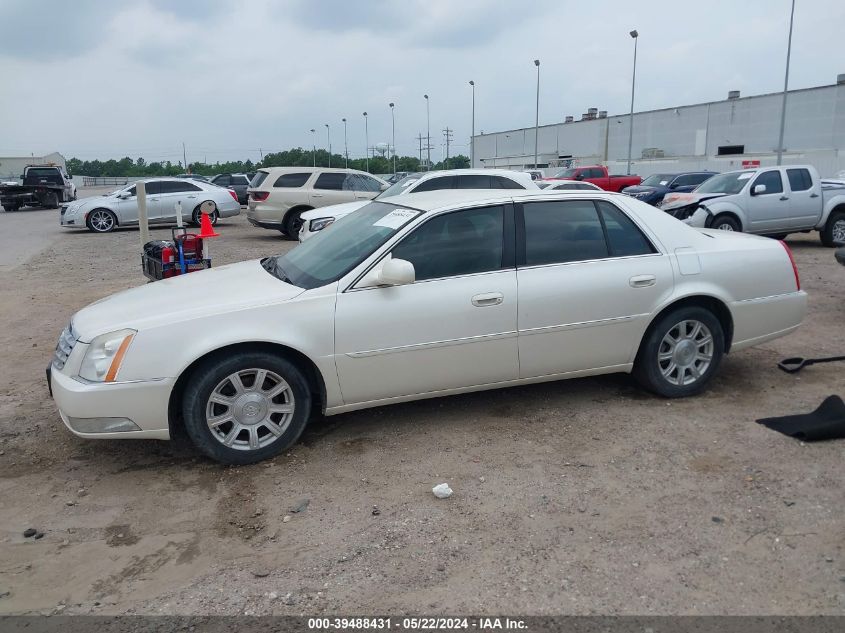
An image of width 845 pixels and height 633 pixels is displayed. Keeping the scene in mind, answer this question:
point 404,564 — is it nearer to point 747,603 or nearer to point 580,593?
point 580,593

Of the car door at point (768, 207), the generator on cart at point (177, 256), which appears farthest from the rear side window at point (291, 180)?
the car door at point (768, 207)

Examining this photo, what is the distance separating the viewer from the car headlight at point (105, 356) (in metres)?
3.93

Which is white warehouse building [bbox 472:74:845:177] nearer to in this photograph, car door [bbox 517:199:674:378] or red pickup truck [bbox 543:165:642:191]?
red pickup truck [bbox 543:165:642:191]

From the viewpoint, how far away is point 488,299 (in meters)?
4.52

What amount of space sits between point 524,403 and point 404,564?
221 centimetres

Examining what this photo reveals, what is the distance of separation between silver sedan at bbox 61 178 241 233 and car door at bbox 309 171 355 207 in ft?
A: 15.3

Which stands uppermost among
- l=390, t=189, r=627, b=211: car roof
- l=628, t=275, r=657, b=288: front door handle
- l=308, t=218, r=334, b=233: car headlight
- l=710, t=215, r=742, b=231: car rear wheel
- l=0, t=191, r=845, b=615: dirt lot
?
l=390, t=189, r=627, b=211: car roof

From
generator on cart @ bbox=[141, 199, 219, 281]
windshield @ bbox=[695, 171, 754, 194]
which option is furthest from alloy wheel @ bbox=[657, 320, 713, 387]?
windshield @ bbox=[695, 171, 754, 194]

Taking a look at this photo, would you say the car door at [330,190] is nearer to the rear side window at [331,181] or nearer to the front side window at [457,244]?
the rear side window at [331,181]

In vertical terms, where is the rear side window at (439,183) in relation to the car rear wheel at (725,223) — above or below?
above

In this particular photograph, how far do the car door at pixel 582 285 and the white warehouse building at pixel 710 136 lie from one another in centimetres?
3750

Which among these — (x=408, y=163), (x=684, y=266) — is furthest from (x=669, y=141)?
(x=684, y=266)

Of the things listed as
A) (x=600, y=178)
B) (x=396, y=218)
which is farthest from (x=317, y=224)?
(x=600, y=178)

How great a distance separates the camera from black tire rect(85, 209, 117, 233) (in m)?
19.7
